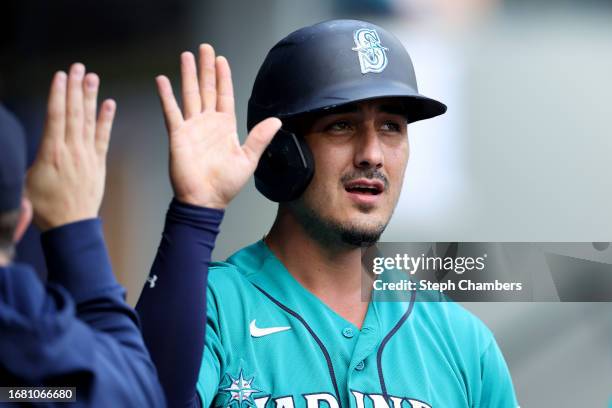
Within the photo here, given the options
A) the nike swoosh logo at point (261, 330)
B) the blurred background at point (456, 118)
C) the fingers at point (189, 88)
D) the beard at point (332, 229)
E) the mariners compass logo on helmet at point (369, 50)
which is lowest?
the nike swoosh logo at point (261, 330)

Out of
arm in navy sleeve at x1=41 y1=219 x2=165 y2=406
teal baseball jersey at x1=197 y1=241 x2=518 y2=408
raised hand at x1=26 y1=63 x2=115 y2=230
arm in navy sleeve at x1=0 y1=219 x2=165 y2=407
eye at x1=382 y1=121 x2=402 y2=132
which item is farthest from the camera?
eye at x1=382 y1=121 x2=402 y2=132

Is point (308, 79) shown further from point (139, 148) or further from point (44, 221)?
point (139, 148)

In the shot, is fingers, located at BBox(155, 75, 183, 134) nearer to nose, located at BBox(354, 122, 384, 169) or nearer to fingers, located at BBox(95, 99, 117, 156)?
fingers, located at BBox(95, 99, 117, 156)

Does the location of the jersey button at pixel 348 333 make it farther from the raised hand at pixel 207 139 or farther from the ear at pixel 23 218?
the ear at pixel 23 218

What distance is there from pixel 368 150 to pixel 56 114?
984mm

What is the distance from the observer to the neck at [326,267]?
8.95 ft

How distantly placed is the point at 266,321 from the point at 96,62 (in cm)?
279

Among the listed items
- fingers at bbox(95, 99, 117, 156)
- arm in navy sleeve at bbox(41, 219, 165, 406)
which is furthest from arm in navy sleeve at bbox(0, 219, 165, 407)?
fingers at bbox(95, 99, 117, 156)

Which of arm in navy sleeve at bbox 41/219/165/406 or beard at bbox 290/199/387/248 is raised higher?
beard at bbox 290/199/387/248

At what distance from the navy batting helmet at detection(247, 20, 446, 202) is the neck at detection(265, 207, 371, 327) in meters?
0.14

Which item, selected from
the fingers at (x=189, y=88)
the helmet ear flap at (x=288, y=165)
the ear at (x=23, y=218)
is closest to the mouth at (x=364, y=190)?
the helmet ear flap at (x=288, y=165)

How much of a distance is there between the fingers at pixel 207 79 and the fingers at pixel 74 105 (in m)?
0.41

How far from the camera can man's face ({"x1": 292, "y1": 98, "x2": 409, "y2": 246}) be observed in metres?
2.61

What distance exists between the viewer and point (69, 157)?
71.3 inches
